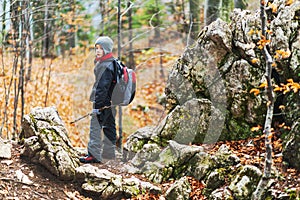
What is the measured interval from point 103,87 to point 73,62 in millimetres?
11832

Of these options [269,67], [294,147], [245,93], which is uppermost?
[269,67]

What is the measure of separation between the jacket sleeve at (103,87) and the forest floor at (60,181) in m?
1.25

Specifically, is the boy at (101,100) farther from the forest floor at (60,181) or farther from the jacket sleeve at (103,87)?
the forest floor at (60,181)

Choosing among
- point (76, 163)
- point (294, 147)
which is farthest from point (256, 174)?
point (76, 163)

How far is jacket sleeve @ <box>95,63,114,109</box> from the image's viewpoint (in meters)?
5.78

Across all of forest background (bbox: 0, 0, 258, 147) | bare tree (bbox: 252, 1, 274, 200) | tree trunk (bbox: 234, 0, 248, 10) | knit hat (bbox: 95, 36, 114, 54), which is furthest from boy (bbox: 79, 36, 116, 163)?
tree trunk (bbox: 234, 0, 248, 10)

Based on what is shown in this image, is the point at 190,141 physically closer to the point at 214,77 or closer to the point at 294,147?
the point at 214,77

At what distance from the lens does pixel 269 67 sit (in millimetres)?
4320

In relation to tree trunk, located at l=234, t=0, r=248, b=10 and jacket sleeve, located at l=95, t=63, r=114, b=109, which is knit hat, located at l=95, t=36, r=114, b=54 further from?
tree trunk, located at l=234, t=0, r=248, b=10

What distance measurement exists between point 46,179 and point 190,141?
235cm

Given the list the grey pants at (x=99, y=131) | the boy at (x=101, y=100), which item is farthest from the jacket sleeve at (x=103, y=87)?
the grey pants at (x=99, y=131)

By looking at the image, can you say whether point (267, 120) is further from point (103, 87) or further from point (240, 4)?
point (240, 4)

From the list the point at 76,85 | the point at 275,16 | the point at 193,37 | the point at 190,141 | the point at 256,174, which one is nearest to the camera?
the point at 256,174

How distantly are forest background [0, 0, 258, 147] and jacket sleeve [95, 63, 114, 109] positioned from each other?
1.28m
